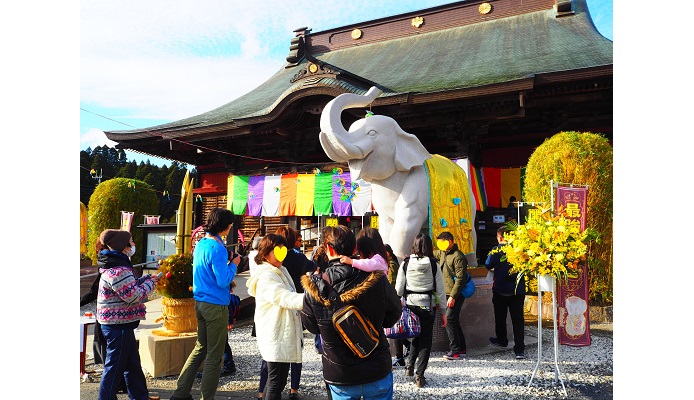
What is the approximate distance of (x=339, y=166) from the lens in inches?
409

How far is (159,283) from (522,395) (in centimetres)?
346

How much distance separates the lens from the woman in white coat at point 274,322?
313 centimetres

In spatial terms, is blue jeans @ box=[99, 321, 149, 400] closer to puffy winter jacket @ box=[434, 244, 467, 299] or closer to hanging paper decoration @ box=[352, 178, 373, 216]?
puffy winter jacket @ box=[434, 244, 467, 299]

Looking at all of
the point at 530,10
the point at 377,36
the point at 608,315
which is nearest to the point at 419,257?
the point at 608,315

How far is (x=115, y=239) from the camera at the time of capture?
3420mm

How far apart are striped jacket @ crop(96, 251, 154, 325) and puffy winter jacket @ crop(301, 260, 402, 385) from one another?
1.70 metres

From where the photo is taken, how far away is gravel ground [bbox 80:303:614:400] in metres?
3.93

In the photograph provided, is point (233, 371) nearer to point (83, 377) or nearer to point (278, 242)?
point (83, 377)

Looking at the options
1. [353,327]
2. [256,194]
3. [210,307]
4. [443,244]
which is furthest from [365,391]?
[256,194]

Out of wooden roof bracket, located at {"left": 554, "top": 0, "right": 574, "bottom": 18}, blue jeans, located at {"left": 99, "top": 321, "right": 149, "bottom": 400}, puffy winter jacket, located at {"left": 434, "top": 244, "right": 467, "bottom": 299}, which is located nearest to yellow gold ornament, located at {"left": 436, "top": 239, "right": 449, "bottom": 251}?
puffy winter jacket, located at {"left": 434, "top": 244, "right": 467, "bottom": 299}

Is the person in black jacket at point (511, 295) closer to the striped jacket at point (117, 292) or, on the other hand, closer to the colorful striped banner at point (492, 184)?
the striped jacket at point (117, 292)

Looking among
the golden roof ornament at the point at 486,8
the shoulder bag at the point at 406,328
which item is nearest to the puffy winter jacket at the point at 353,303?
the shoulder bag at the point at 406,328

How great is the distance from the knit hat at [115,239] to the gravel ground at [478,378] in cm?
146

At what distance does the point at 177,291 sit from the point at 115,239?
1287mm
